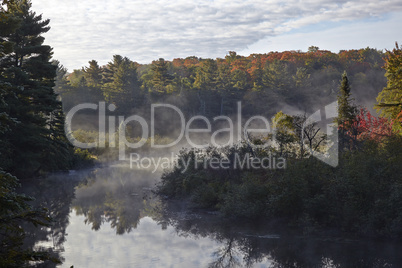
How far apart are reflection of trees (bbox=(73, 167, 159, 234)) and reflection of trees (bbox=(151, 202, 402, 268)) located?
135 inches

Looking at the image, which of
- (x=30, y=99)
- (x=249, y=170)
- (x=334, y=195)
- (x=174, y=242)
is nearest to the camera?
(x=174, y=242)

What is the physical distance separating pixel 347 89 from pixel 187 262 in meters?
26.5

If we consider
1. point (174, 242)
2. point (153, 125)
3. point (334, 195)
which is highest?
point (153, 125)

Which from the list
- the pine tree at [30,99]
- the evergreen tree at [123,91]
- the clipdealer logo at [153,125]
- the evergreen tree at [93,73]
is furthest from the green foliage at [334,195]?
the evergreen tree at [93,73]

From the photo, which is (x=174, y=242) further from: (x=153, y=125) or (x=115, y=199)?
(x=153, y=125)

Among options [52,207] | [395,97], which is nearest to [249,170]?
[395,97]

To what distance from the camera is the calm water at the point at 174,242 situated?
559 inches

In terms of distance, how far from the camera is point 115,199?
26859mm

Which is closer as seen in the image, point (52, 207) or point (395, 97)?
point (52, 207)

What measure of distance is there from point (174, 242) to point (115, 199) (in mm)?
10817

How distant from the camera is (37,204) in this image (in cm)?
2512

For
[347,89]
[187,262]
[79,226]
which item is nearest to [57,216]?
[79,226]

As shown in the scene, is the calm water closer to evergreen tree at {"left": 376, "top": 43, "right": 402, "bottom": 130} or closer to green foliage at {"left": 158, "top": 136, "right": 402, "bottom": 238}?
green foliage at {"left": 158, "top": 136, "right": 402, "bottom": 238}

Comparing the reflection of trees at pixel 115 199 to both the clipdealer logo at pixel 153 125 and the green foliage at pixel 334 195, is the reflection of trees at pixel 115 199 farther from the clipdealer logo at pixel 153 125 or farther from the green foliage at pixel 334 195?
the clipdealer logo at pixel 153 125
